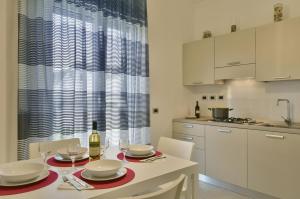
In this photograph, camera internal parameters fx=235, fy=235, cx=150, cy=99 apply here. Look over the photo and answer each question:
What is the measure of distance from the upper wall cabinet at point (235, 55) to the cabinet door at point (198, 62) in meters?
0.10

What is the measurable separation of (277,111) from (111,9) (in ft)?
7.98

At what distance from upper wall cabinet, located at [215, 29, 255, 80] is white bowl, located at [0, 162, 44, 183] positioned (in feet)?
8.55

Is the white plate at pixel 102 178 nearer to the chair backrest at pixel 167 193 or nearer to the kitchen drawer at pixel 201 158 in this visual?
the chair backrest at pixel 167 193

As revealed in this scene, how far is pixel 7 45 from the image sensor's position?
213 cm

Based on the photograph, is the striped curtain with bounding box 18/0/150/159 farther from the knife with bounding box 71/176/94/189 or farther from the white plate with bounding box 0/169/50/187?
the knife with bounding box 71/176/94/189

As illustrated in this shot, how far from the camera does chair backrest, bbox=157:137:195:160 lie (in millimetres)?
1906

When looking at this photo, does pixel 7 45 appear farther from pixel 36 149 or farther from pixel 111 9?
pixel 111 9

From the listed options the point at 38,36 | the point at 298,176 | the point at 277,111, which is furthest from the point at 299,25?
the point at 38,36

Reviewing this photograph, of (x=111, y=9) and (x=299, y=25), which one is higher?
(x=111, y=9)

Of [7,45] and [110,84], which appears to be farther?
[110,84]

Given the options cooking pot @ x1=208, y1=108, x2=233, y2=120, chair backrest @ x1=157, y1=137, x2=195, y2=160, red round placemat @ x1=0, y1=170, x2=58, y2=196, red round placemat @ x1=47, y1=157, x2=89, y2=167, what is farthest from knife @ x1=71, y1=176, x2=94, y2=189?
cooking pot @ x1=208, y1=108, x2=233, y2=120

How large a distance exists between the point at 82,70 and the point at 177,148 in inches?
52.3

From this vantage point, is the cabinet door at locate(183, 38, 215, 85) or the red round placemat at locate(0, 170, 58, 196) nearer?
the red round placemat at locate(0, 170, 58, 196)

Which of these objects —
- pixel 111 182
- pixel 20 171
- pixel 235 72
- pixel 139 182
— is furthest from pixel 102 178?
pixel 235 72
